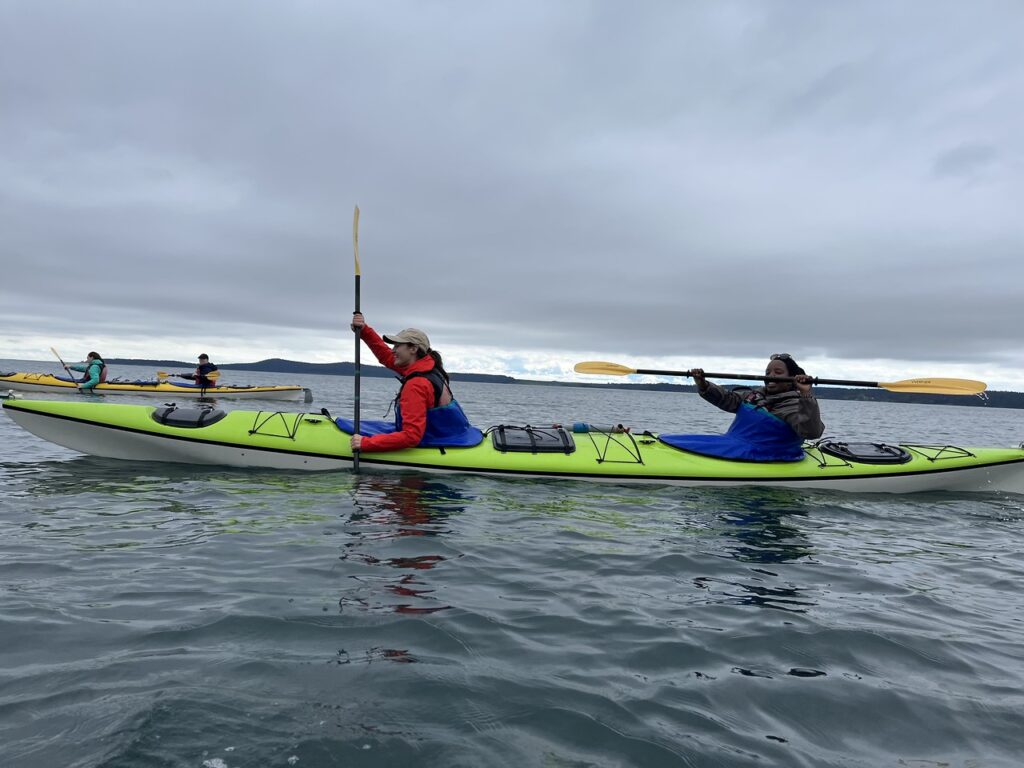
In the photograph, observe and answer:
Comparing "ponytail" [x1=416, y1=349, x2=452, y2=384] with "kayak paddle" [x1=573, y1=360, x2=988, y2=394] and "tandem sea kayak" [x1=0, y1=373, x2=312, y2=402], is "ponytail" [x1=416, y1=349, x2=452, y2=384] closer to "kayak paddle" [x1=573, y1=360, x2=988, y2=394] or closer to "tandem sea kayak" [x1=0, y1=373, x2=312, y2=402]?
"kayak paddle" [x1=573, y1=360, x2=988, y2=394]

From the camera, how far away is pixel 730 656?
3.59 meters

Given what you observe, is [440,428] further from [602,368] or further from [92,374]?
[92,374]

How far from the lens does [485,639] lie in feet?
12.0

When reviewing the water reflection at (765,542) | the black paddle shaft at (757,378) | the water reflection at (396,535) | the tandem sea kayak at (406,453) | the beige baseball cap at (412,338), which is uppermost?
the beige baseball cap at (412,338)

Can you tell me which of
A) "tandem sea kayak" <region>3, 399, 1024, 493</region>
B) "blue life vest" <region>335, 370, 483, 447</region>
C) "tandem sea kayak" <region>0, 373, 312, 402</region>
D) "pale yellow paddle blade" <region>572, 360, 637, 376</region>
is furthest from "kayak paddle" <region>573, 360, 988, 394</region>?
"tandem sea kayak" <region>0, 373, 312, 402</region>

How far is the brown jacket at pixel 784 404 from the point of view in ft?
27.6

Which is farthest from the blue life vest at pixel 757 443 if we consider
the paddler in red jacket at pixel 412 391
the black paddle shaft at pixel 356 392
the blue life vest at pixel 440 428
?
the black paddle shaft at pixel 356 392

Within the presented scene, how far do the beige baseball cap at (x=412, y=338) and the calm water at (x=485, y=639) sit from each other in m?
2.48

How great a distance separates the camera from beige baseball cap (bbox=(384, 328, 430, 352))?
27.0ft

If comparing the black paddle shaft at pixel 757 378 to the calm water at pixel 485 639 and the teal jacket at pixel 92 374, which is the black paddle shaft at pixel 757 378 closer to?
the calm water at pixel 485 639

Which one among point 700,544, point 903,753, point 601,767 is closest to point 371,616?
point 601,767

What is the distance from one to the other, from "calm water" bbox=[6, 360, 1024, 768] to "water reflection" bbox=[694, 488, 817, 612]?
0.15 ft

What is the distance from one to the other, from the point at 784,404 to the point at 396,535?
19.8ft

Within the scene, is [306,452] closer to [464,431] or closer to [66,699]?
[464,431]
